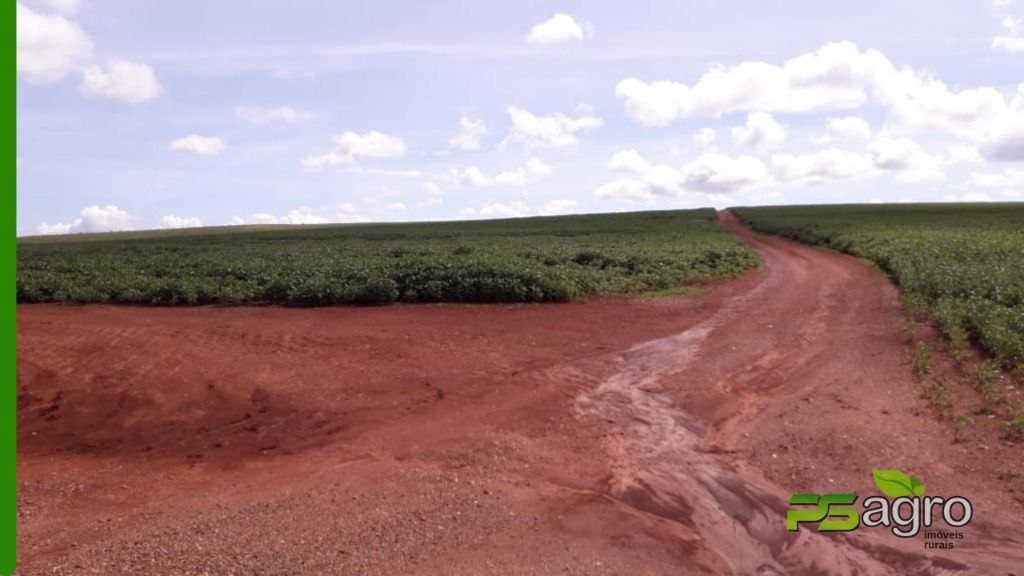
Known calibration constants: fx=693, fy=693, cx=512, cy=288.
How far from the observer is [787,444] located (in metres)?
6.85

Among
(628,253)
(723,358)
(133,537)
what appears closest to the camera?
(133,537)

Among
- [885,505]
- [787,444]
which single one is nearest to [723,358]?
[787,444]

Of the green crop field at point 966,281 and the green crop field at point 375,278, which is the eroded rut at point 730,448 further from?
the green crop field at point 375,278

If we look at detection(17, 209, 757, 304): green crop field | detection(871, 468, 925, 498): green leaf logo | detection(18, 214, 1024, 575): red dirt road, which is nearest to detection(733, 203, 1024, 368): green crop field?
detection(18, 214, 1024, 575): red dirt road

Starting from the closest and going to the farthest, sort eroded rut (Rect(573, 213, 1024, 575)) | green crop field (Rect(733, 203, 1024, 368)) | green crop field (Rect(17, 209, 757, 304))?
eroded rut (Rect(573, 213, 1024, 575)), green crop field (Rect(733, 203, 1024, 368)), green crop field (Rect(17, 209, 757, 304))

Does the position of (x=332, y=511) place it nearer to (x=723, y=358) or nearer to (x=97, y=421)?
(x=97, y=421)

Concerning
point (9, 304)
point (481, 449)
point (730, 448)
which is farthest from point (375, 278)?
point (9, 304)

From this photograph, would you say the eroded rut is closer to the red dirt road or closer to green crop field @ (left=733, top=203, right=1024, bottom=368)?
the red dirt road

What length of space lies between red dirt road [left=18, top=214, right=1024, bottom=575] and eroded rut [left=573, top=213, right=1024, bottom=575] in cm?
3

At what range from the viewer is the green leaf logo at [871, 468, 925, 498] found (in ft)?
18.9

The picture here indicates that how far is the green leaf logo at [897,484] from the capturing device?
5746 mm

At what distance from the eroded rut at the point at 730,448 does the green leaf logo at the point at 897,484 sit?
2.05ft

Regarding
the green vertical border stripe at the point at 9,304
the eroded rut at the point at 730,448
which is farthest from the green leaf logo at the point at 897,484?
the green vertical border stripe at the point at 9,304

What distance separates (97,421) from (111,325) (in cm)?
603
